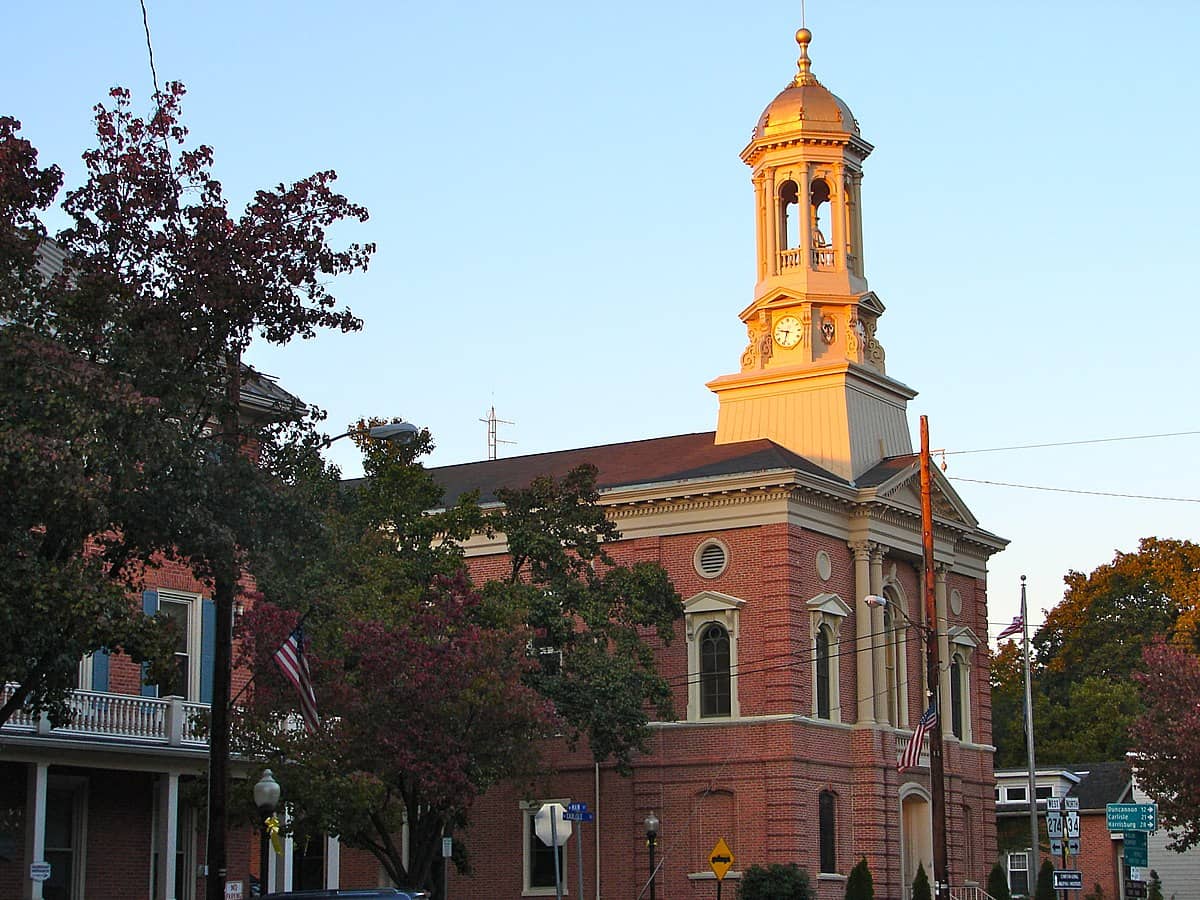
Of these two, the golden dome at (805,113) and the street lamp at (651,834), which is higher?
the golden dome at (805,113)

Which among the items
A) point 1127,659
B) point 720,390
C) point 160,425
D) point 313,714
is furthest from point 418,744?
point 1127,659

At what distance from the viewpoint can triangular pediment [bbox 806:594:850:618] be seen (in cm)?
5022

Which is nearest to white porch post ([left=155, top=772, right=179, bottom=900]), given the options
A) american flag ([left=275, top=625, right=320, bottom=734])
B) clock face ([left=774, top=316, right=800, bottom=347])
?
american flag ([left=275, top=625, right=320, bottom=734])

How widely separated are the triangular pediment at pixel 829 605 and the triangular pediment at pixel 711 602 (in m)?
1.91

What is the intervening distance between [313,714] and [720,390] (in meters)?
30.4

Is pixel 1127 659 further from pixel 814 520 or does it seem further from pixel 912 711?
pixel 814 520

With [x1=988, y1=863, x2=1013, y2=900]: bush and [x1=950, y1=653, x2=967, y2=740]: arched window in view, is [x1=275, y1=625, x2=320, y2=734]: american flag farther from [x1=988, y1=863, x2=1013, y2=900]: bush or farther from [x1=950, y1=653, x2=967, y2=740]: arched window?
[x1=950, y1=653, x2=967, y2=740]: arched window

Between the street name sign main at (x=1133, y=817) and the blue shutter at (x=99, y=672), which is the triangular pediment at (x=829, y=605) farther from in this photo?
the blue shutter at (x=99, y=672)

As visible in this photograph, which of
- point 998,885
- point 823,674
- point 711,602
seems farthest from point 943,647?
point 711,602

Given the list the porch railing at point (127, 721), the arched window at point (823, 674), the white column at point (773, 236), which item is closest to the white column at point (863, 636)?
the arched window at point (823, 674)

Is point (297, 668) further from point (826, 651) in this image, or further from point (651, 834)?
point (826, 651)

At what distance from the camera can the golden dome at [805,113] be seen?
5656 centimetres

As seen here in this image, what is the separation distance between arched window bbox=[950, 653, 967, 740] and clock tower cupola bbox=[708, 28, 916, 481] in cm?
665

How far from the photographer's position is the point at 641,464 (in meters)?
55.4
